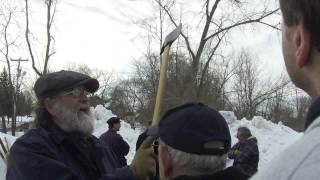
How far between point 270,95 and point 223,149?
4375 cm

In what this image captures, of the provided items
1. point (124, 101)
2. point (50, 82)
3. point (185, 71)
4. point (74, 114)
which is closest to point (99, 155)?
point (74, 114)

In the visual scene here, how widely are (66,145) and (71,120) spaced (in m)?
0.26

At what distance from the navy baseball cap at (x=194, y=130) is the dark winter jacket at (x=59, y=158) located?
70 centimetres

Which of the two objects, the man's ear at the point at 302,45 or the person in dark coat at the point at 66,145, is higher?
the man's ear at the point at 302,45

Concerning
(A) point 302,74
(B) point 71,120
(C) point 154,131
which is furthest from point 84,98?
(A) point 302,74

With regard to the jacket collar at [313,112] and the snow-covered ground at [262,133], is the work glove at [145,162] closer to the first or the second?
the jacket collar at [313,112]

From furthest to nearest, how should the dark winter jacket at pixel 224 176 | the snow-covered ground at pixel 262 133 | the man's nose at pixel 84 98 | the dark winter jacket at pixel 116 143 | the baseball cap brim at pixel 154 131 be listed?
the snow-covered ground at pixel 262 133, the dark winter jacket at pixel 116 143, the man's nose at pixel 84 98, the baseball cap brim at pixel 154 131, the dark winter jacket at pixel 224 176

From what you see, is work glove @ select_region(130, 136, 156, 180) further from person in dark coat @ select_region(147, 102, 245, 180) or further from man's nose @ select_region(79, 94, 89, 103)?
man's nose @ select_region(79, 94, 89, 103)

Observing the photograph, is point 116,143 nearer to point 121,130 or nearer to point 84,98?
point 84,98

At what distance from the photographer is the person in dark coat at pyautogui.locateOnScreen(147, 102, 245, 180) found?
2.22 m

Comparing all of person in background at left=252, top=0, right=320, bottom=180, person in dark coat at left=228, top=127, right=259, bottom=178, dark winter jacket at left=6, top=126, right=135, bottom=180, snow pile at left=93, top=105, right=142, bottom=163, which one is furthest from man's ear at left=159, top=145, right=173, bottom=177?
snow pile at left=93, top=105, right=142, bottom=163

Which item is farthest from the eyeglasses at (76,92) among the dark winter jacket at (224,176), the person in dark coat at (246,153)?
the person in dark coat at (246,153)

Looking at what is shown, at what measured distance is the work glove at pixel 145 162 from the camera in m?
2.88

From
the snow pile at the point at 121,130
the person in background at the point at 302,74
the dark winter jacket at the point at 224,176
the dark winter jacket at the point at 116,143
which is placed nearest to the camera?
the person in background at the point at 302,74
